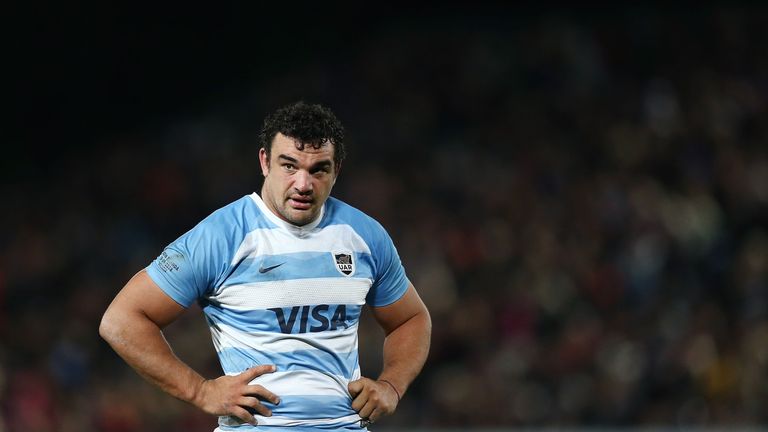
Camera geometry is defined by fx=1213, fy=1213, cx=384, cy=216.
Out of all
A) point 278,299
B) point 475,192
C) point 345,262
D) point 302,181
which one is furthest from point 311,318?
point 475,192

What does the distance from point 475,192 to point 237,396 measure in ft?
24.7

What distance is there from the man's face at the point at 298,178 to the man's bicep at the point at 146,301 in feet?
1.54

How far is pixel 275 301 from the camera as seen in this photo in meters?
3.88

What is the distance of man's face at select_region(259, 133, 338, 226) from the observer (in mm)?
3900

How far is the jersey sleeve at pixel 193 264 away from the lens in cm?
382

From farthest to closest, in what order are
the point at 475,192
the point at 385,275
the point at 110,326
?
1. the point at 475,192
2. the point at 385,275
3. the point at 110,326

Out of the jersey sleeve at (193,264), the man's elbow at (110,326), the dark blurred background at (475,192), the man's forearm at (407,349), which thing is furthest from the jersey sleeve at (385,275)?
the dark blurred background at (475,192)

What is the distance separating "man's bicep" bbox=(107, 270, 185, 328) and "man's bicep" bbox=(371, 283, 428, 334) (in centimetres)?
81

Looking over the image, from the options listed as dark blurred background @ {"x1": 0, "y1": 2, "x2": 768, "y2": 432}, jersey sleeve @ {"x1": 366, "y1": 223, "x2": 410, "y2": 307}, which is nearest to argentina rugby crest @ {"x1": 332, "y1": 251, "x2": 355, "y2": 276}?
jersey sleeve @ {"x1": 366, "y1": 223, "x2": 410, "y2": 307}

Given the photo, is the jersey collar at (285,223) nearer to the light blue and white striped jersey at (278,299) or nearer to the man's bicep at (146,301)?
the light blue and white striped jersey at (278,299)

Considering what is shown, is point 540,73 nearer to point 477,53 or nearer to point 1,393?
point 477,53

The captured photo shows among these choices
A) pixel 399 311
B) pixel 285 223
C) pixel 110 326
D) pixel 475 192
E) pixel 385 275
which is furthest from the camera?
pixel 475 192

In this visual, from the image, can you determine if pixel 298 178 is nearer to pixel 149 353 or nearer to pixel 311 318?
pixel 311 318

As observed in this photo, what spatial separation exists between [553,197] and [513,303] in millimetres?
1209
